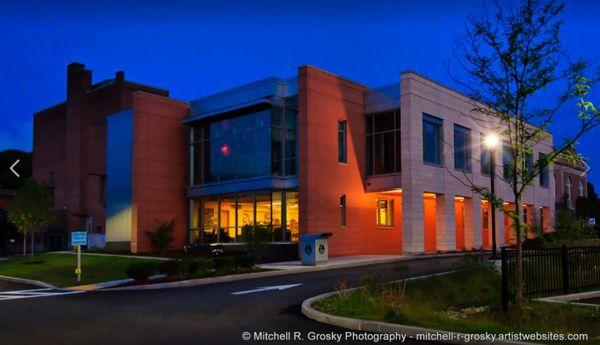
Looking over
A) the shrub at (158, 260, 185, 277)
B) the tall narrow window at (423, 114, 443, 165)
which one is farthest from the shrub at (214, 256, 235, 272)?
the tall narrow window at (423, 114, 443, 165)

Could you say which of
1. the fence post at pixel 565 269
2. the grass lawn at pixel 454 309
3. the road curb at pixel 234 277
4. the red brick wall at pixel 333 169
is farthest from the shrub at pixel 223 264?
the fence post at pixel 565 269

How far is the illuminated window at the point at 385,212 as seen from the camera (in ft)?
121

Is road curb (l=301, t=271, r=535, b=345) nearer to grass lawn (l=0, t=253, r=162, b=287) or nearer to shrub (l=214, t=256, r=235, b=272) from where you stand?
shrub (l=214, t=256, r=235, b=272)

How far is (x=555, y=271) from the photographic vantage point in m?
16.5

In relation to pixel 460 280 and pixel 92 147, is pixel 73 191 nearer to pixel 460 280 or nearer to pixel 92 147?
pixel 92 147

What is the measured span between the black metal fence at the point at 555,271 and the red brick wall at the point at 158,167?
25901mm

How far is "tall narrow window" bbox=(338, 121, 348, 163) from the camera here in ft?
114

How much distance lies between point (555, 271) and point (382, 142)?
20.2 meters

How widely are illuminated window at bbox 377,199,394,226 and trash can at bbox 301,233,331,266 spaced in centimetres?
1068

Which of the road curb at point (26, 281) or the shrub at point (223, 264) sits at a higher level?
the shrub at point (223, 264)

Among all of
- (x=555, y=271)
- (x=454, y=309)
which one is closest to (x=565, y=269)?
(x=555, y=271)

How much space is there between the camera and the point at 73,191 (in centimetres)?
5919

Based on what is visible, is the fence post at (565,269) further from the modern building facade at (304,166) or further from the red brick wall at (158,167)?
the red brick wall at (158,167)

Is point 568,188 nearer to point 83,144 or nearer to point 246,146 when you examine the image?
point 246,146
